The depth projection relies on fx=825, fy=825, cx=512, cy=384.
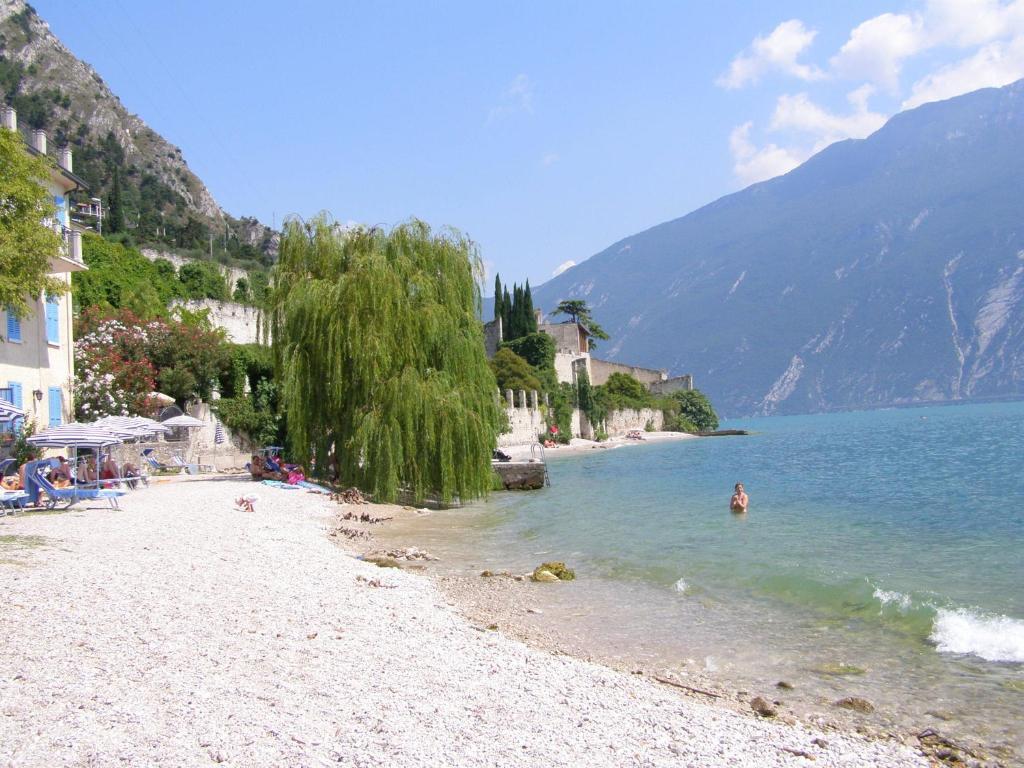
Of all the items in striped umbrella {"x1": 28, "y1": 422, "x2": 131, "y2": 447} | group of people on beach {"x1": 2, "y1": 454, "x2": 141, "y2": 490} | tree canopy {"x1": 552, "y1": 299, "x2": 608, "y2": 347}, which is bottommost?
group of people on beach {"x1": 2, "y1": 454, "x2": 141, "y2": 490}

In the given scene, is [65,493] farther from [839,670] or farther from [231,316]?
[231,316]

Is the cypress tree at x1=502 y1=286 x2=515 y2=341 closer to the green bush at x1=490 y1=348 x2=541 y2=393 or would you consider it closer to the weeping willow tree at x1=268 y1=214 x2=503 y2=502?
the green bush at x1=490 y1=348 x2=541 y2=393

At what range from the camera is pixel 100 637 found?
232 inches

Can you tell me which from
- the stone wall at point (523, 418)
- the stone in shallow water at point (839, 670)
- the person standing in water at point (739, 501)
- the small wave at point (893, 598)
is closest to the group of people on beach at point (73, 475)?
the stone in shallow water at point (839, 670)

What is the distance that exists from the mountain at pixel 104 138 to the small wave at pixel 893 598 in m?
63.7

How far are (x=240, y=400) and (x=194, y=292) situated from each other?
662 inches

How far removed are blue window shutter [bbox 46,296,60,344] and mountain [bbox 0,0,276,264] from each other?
1828 inches

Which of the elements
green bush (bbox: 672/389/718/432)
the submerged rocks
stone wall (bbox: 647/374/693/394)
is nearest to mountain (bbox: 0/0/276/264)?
stone wall (bbox: 647/374/693/394)

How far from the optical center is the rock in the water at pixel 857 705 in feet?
19.6

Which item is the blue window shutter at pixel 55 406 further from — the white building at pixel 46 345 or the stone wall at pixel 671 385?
the stone wall at pixel 671 385

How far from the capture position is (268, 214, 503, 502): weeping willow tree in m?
18.0

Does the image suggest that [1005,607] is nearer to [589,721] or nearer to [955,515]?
[589,721]

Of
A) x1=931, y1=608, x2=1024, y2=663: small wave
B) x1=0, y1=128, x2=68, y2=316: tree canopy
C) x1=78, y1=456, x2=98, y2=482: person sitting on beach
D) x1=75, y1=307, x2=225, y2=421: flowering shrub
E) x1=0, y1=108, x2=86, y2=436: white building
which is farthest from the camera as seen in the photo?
x1=75, y1=307, x2=225, y2=421: flowering shrub

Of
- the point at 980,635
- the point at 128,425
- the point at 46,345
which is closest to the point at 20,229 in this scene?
the point at 128,425
